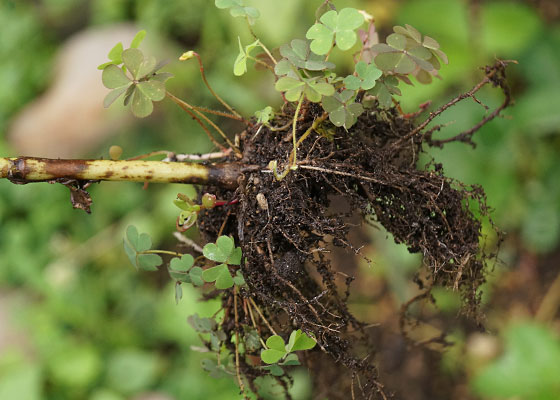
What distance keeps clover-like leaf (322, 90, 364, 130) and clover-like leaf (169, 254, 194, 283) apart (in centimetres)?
33

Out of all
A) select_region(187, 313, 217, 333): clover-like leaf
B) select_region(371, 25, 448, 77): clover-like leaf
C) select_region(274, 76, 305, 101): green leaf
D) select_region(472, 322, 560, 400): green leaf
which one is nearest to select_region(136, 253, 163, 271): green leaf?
select_region(187, 313, 217, 333): clover-like leaf

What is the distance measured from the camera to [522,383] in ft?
6.61

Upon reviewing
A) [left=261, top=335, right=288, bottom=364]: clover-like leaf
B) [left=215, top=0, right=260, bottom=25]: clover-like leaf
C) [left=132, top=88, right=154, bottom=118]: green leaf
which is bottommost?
[left=261, top=335, right=288, bottom=364]: clover-like leaf

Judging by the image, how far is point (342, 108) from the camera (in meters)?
0.83

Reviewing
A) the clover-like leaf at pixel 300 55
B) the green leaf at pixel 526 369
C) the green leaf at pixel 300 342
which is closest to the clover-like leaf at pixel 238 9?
the clover-like leaf at pixel 300 55

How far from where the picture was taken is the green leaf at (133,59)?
88 centimetres

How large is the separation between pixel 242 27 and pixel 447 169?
3.78ft

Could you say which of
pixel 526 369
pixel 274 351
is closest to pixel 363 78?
pixel 274 351

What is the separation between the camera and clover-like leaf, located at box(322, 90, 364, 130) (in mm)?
827

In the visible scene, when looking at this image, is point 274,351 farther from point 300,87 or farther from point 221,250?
point 300,87

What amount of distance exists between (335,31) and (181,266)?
18.0 inches

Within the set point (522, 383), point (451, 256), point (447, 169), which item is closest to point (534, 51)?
point (447, 169)

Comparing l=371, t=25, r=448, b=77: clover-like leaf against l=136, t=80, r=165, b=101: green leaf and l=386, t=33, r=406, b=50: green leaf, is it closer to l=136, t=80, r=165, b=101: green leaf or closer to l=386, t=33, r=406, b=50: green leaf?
l=386, t=33, r=406, b=50: green leaf

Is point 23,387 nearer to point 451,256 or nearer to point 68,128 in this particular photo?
point 68,128
